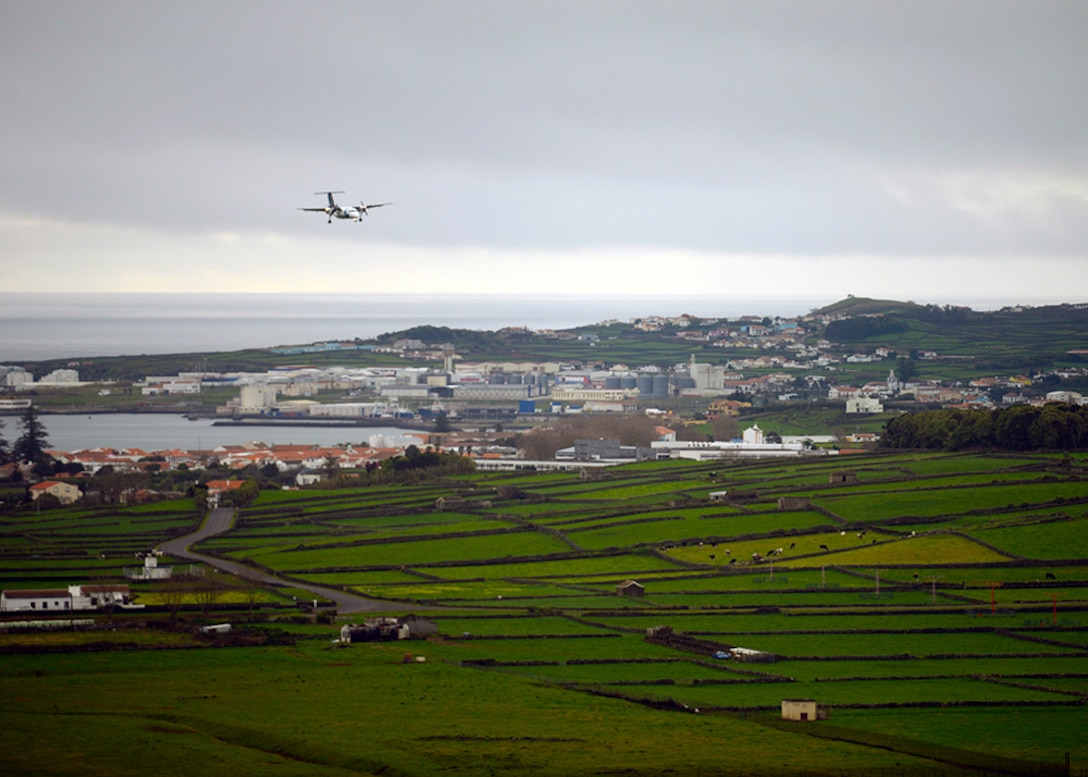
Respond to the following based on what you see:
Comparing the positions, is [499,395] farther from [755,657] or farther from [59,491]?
[755,657]

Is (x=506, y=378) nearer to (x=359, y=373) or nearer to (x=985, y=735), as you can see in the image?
(x=359, y=373)

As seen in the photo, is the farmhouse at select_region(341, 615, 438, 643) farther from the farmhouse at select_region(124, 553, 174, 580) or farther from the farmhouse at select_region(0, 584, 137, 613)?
the farmhouse at select_region(124, 553, 174, 580)

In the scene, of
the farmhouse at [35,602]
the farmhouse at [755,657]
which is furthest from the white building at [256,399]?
the farmhouse at [755,657]

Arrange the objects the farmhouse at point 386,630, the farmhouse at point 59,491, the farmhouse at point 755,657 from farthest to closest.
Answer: the farmhouse at point 59,491 → the farmhouse at point 386,630 → the farmhouse at point 755,657

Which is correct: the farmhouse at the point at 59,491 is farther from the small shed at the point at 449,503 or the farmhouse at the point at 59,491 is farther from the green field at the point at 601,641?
the small shed at the point at 449,503

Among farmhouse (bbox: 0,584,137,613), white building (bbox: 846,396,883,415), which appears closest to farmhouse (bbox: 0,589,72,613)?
farmhouse (bbox: 0,584,137,613)

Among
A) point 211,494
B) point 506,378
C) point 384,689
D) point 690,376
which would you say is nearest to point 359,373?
point 506,378
